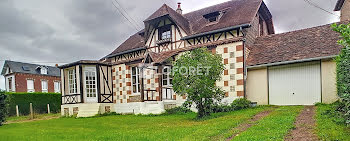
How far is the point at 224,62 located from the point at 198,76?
2.96m

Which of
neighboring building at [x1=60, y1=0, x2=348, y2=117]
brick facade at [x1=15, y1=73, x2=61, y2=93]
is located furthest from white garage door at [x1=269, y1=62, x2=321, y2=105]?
brick facade at [x1=15, y1=73, x2=61, y2=93]

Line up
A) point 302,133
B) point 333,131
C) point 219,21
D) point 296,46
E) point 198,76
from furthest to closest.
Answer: point 219,21 < point 296,46 < point 198,76 < point 302,133 < point 333,131

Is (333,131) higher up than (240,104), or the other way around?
(333,131)

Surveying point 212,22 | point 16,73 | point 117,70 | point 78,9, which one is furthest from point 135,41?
point 16,73

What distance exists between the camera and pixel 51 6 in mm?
11789

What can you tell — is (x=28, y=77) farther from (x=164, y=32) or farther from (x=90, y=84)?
(x=164, y=32)

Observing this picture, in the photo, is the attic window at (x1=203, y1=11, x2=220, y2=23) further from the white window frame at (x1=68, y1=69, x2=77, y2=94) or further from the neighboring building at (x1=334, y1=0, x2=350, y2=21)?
the white window frame at (x1=68, y1=69, x2=77, y2=94)

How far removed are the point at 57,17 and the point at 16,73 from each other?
1852 cm

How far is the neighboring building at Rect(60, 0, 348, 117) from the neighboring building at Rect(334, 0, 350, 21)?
3.45 metres

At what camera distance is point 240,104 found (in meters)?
9.59

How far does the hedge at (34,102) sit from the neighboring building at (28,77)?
11304mm

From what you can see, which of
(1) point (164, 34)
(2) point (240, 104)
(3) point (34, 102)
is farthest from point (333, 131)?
(3) point (34, 102)

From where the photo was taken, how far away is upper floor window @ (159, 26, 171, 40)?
1334 centimetres

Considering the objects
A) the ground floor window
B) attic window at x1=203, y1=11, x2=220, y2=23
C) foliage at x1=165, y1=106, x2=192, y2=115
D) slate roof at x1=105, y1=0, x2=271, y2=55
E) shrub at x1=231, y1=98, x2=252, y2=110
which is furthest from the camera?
the ground floor window
